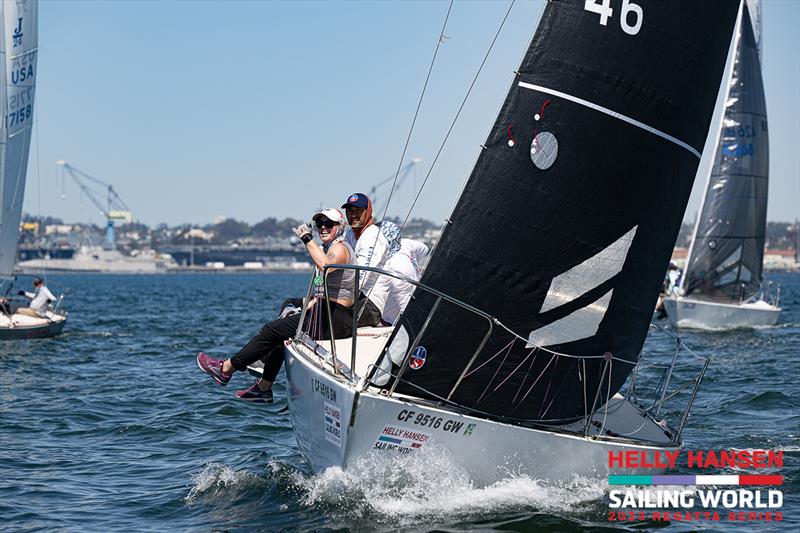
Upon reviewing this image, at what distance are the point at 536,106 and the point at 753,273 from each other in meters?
21.2

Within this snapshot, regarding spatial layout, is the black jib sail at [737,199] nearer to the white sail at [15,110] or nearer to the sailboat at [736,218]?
the sailboat at [736,218]

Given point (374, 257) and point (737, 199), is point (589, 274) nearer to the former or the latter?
point (374, 257)

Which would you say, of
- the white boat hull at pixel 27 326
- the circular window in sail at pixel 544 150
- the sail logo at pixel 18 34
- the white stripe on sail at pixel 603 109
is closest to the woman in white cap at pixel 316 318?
the circular window in sail at pixel 544 150

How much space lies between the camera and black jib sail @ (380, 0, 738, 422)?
6.38 m

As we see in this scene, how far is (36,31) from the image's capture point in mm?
22547

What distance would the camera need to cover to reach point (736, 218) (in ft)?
83.1

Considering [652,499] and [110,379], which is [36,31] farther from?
[652,499]

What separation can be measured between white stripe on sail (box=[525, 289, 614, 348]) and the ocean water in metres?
0.93

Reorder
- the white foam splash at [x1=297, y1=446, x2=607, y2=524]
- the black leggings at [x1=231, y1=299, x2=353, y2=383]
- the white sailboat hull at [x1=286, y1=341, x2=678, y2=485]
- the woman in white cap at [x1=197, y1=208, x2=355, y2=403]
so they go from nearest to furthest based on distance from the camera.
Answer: the white sailboat hull at [x1=286, y1=341, x2=678, y2=485] < the white foam splash at [x1=297, y1=446, x2=607, y2=524] < the woman in white cap at [x1=197, y1=208, x2=355, y2=403] < the black leggings at [x1=231, y1=299, x2=353, y2=383]

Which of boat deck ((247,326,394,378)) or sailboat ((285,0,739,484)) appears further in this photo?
boat deck ((247,326,394,378))

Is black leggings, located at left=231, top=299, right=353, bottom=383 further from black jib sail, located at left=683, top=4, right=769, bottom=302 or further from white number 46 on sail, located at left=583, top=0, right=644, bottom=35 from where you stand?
black jib sail, located at left=683, top=4, right=769, bottom=302

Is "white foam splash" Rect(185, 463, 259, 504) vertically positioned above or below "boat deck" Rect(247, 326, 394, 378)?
below

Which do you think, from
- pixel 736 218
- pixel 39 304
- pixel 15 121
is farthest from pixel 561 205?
pixel 736 218

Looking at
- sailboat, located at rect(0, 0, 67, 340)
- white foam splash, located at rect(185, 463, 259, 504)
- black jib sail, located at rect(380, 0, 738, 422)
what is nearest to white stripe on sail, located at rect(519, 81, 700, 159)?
black jib sail, located at rect(380, 0, 738, 422)
